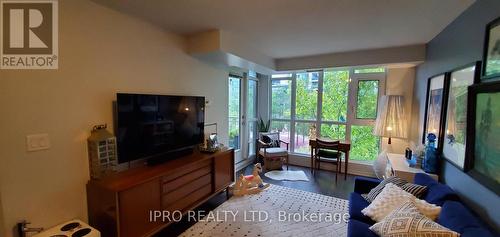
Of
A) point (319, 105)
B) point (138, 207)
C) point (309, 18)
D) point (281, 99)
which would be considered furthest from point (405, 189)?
point (281, 99)

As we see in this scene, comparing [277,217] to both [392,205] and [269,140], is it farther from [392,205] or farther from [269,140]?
[269,140]

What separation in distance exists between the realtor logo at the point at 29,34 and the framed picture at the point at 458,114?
10.9ft

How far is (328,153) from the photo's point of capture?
4117 mm

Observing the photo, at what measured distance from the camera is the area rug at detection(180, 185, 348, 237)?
2.32 meters

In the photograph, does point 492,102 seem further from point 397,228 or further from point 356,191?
point 356,191

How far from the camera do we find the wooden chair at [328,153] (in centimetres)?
390

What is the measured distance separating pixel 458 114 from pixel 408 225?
1206mm

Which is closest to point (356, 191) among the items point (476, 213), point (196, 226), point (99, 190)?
point (476, 213)

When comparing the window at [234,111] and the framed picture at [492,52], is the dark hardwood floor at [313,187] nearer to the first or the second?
the window at [234,111]

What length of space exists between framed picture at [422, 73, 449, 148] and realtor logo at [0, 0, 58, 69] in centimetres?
364

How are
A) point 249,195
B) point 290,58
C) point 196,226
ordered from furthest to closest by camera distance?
point 290,58 < point 249,195 < point 196,226

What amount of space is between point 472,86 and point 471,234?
3.65 feet

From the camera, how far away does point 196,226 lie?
2.39m

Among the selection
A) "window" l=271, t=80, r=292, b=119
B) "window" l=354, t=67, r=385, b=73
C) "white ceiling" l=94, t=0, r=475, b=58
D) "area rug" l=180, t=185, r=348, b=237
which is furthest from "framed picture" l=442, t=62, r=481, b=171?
"window" l=271, t=80, r=292, b=119
